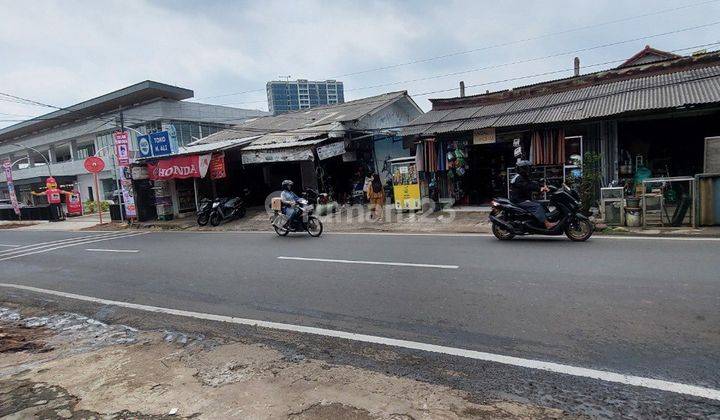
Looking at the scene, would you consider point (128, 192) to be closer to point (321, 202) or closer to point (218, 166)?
point (218, 166)

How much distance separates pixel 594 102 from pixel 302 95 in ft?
61.5

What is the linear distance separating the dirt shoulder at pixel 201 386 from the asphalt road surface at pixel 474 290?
2.88 feet

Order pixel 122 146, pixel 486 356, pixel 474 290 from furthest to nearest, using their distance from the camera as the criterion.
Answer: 1. pixel 122 146
2. pixel 474 290
3. pixel 486 356

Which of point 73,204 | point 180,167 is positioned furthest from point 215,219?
point 73,204

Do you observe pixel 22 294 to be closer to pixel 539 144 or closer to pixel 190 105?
pixel 539 144

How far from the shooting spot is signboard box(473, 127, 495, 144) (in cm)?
1408

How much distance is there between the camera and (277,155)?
17422 millimetres

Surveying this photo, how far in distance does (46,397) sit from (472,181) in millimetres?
14995

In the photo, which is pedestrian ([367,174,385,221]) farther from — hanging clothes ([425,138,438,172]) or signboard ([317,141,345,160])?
signboard ([317,141,345,160])

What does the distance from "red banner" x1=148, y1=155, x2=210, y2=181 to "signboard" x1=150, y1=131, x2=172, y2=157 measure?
38cm

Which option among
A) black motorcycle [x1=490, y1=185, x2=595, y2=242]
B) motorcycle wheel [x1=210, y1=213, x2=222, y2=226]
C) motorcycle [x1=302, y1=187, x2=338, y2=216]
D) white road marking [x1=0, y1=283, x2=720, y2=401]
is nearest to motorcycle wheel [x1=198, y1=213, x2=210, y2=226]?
motorcycle wheel [x1=210, y1=213, x2=222, y2=226]

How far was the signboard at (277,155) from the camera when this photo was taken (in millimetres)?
16656

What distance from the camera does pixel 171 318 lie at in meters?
5.54

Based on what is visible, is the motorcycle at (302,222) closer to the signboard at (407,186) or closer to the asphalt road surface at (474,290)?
the asphalt road surface at (474,290)
